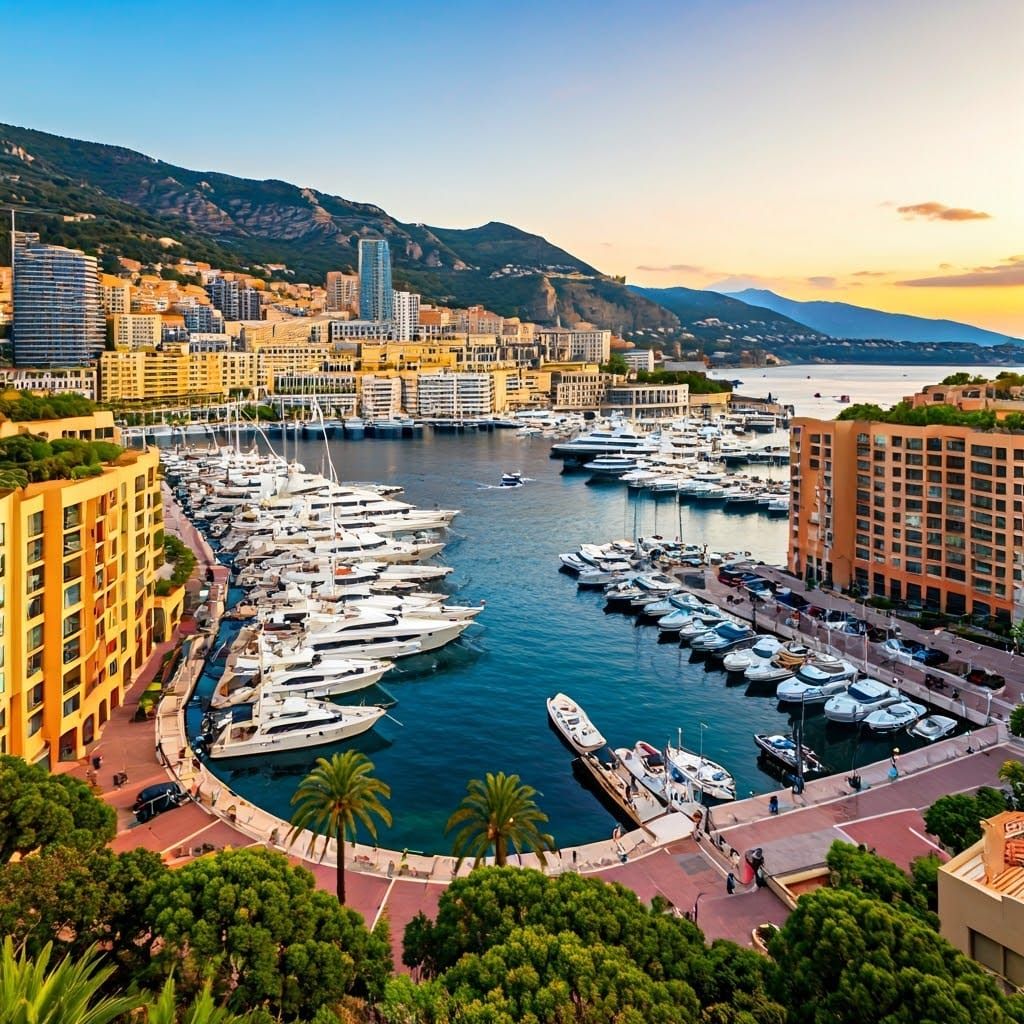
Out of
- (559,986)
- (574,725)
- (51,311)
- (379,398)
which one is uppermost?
(51,311)

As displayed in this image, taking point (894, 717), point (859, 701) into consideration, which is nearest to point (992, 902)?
point (894, 717)

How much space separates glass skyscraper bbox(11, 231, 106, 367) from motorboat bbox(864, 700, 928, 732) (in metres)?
126

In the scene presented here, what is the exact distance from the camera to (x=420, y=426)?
445 ft

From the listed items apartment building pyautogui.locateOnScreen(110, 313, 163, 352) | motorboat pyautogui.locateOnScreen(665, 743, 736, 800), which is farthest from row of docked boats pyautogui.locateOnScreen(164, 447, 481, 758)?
apartment building pyautogui.locateOnScreen(110, 313, 163, 352)

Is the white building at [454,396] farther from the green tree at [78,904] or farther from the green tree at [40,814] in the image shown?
the green tree at [78,904]

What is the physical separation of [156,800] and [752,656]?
21219 millimetres

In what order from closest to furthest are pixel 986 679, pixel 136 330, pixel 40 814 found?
pixel 40 814 → pixel 986 679 → pixel 136 330

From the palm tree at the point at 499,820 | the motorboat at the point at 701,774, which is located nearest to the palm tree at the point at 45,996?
the palm tree at the point at 499,820

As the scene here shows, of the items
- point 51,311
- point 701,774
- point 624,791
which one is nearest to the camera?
point 624,791

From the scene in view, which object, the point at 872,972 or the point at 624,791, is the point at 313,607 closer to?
the point at 624,791

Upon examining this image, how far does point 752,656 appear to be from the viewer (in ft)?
108

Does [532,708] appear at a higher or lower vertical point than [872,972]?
lower

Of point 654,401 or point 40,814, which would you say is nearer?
point 40,814

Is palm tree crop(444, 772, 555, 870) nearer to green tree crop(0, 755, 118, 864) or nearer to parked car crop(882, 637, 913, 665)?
green tree crop(0, 755, 118, 864)
